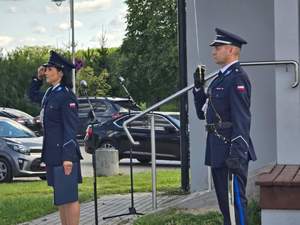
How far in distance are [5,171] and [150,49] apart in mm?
30196

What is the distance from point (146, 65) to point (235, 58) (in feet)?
130

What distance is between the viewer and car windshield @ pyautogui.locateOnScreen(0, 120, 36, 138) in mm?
16428

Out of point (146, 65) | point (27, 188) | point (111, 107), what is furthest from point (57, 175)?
point (146, 65)

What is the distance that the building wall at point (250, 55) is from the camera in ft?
32.1

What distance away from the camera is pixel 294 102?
23.8ft

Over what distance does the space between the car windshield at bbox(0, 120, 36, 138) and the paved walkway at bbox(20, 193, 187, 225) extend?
539cm

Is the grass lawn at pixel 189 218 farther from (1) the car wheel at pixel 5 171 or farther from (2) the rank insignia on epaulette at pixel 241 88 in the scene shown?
(1) the car wheel at pixel 5 171

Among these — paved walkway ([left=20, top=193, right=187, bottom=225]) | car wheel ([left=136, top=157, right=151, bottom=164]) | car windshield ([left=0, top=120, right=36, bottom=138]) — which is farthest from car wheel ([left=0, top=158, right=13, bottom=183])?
car wheel ([left=136, top=157, right=151, bottom=164])

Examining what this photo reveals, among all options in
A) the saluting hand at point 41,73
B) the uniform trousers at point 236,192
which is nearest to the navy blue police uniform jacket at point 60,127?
the saluting hand at point 41,73

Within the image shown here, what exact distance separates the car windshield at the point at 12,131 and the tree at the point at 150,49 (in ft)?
85.6

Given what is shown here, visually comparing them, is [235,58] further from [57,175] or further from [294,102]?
[57,175]

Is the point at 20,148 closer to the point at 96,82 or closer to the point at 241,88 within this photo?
the point at 241,88

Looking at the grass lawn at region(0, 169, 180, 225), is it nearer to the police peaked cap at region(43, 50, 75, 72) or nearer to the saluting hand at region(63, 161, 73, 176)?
the saluting hand at region(63, 161, 73, 176)

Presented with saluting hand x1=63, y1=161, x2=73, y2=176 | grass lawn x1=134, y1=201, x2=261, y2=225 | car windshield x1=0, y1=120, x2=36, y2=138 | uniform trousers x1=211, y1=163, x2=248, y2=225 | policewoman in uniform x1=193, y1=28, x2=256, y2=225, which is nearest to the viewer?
policewoman in uniform x1=193, y1=28, x2=256, y2=225
